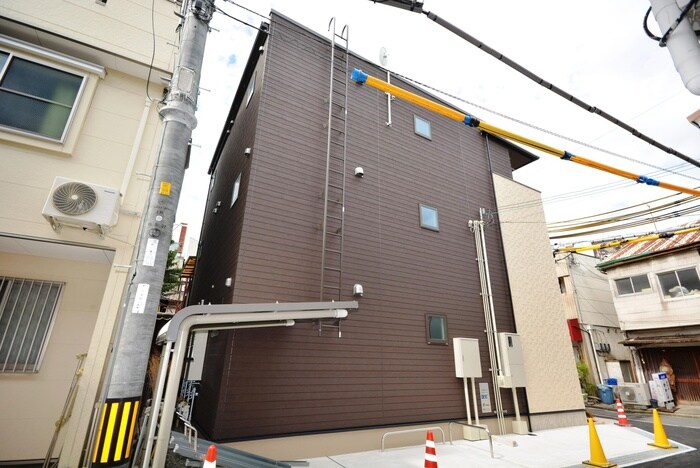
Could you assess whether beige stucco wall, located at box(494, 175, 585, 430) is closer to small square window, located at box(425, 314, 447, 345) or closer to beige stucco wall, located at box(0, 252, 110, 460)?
small square window, located at box(425, 314, 447, 345)

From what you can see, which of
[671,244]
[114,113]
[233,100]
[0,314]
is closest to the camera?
[0,314]

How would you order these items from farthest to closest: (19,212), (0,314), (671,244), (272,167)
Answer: (671,244)
(272,167)
(0,314)
(19,212)

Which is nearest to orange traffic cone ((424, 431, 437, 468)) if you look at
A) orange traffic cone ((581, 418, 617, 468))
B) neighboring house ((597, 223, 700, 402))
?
orange traffic cone ((581, 418, 617, 468))

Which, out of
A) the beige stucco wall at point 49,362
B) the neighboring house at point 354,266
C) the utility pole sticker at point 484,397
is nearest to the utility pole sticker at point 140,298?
the neighboring house at point 354,266

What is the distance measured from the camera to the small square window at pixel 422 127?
10.8 metres

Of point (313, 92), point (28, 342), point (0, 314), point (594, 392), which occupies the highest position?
point (313, 92)

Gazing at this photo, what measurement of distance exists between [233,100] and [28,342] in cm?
902

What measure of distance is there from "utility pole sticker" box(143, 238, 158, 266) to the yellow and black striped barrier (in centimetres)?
142

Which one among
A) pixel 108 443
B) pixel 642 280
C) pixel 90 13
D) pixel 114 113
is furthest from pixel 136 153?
pixel 642 280

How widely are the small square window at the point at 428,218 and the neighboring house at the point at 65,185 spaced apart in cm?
688

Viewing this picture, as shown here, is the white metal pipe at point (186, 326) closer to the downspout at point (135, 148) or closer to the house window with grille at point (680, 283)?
the downspout at point (135, 148)

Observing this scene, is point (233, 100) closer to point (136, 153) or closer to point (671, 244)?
point (136, 153)

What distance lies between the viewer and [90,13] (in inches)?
227

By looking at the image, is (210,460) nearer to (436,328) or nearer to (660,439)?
(436,328)
